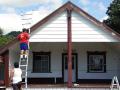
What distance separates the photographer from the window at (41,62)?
31250 millimetres

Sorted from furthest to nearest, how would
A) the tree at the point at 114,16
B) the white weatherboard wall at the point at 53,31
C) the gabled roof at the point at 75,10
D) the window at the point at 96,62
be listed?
the tree at the point at 114,16, the window at the point at 96,62, the white weatherboard wall at the point at 53,31, the gabled roof at the point at 75,10

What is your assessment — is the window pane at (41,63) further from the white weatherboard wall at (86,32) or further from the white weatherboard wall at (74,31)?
the white weatherboard wall at (86,32)

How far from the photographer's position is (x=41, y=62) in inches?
1236

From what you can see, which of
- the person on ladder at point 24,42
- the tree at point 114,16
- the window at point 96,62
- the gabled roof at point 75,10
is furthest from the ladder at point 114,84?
the tree at point 114,16

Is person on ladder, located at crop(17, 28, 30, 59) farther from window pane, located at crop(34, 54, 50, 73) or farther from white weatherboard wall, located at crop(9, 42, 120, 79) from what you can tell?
window pane, located at crop(34, 54, 50, 73)

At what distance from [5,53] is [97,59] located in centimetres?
743

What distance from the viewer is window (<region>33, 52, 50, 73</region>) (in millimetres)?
31250

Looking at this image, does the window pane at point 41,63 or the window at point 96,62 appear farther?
the window at point 96,62

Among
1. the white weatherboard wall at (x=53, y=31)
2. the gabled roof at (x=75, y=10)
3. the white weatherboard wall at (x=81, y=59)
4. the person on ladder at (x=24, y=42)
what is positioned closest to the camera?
the person on ladder at (x=24, y=42)

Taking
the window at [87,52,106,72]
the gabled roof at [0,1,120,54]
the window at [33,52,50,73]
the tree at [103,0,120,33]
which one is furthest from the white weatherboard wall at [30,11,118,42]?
the tree at [103,0,120,33]

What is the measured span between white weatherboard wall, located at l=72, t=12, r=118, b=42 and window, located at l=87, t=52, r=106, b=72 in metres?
5.20

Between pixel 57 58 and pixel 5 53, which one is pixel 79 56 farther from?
pixel 5 53

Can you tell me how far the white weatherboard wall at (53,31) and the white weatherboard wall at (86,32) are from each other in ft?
1.96

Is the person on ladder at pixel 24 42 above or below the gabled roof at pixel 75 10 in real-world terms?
below
